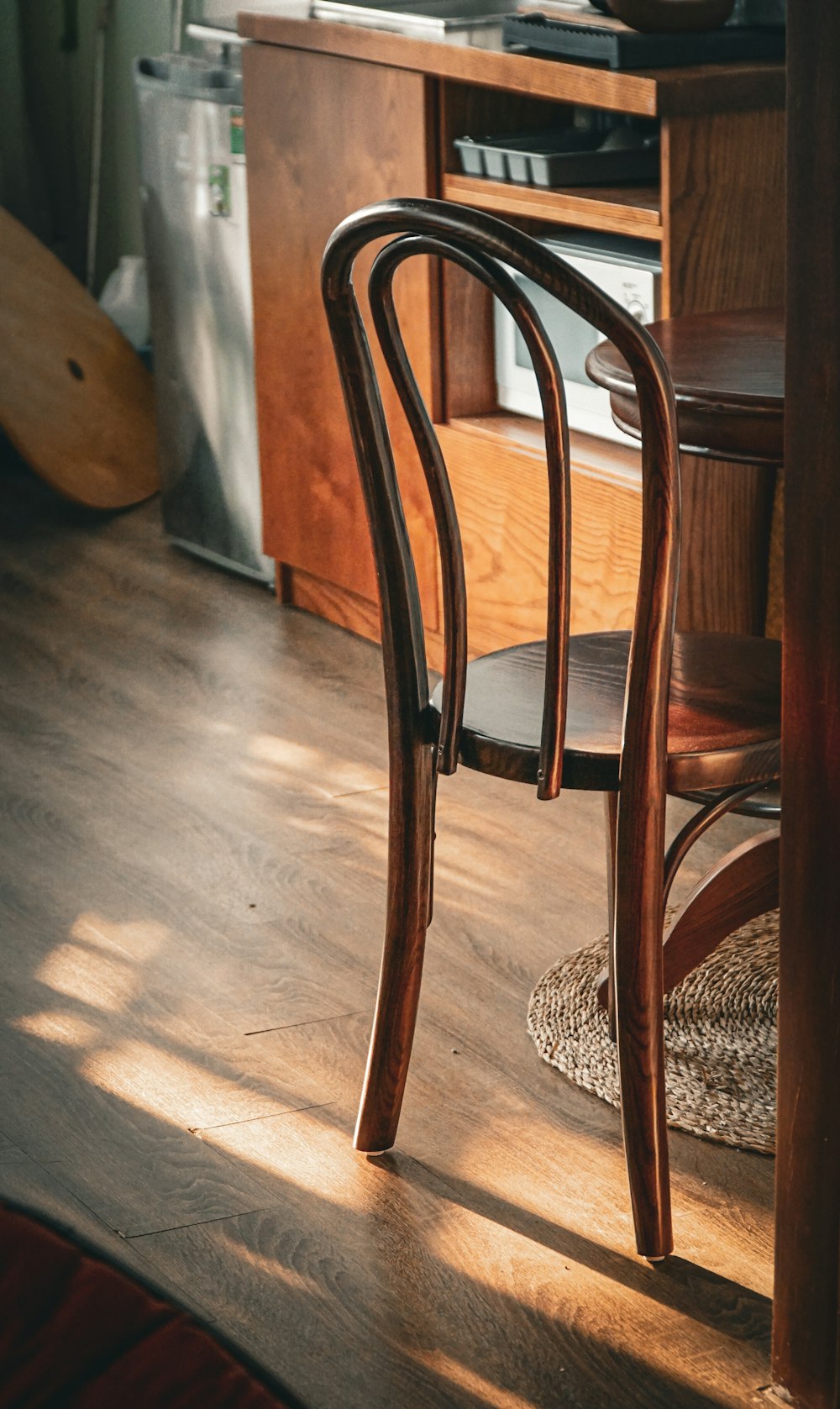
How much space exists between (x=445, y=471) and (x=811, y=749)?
42cm

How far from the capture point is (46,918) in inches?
90.9

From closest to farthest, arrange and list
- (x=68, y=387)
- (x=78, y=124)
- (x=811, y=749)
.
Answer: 1. (x=811, y=749)
2. (x=68, y=387)
3. (x=78, y=124)

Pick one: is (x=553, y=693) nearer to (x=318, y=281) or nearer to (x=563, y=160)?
(x=563, y=160)

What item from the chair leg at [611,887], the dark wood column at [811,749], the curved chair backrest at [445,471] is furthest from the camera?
the chair leg at [611,887]

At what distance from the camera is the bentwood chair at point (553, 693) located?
1.42m

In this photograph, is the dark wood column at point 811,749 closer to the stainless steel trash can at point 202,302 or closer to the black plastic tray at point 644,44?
the black plastic tray at point 644,44

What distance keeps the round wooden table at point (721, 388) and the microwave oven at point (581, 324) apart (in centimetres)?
52

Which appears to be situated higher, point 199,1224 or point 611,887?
point 611,887

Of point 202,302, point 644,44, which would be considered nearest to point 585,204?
point 644,44

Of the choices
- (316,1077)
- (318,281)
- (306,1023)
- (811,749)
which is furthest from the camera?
(318,281)

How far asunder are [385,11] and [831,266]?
2.02 metres

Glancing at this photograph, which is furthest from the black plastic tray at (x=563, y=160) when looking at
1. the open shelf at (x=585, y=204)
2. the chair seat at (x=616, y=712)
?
the chair seat at (x=616, y=712)

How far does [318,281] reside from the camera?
10.6ft

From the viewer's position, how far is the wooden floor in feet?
4.99
